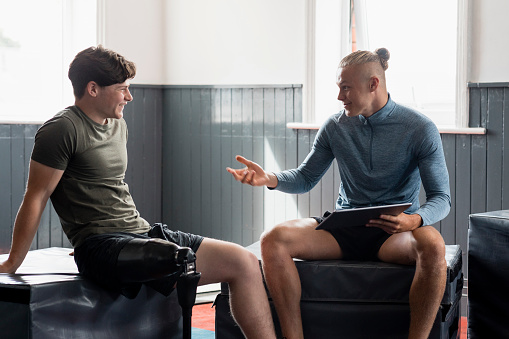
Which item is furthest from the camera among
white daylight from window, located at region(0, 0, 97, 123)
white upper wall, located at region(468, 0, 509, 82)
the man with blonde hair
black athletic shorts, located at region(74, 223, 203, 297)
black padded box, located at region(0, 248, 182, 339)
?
white daylight from window, located at region(0, 0, 97, 123)

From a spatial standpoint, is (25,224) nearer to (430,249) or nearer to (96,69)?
(96,69)

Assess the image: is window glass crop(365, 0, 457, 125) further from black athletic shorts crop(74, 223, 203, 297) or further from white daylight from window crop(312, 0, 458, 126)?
black athletic shorts crop(74, 223, 203, 297)

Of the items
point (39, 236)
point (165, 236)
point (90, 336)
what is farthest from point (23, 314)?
point (39, 236)

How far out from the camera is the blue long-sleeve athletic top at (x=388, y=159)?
105 inches

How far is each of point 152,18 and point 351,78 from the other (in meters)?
2.41

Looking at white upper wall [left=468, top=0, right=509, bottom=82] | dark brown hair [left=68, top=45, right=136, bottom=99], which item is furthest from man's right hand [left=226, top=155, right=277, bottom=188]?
white upper wall [left=468, top=0, right=509, bottom=82]

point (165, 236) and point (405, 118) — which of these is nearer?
point (165, 236)

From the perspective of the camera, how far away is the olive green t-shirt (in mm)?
2223

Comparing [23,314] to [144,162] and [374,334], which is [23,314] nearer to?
[374,334]

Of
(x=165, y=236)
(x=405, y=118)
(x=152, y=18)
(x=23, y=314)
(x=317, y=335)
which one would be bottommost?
(x=317, y=335)

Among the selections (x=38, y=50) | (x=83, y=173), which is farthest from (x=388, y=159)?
(x=38, y=50)

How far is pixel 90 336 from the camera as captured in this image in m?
2.25

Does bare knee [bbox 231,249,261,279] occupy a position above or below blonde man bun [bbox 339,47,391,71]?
below

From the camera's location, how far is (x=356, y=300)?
2639mm
